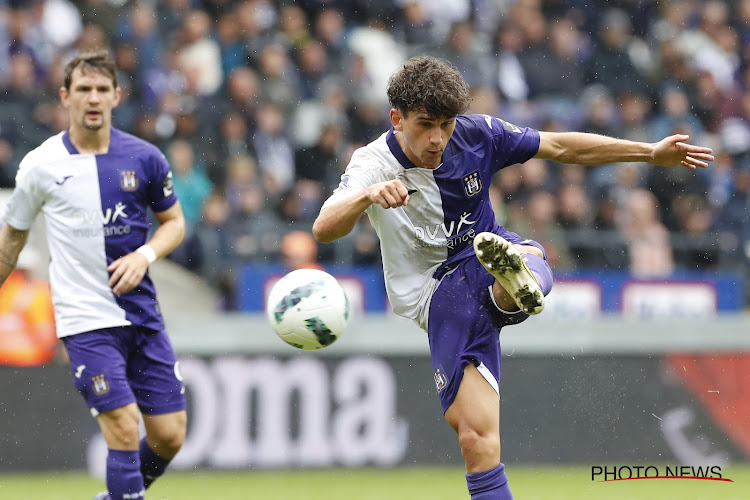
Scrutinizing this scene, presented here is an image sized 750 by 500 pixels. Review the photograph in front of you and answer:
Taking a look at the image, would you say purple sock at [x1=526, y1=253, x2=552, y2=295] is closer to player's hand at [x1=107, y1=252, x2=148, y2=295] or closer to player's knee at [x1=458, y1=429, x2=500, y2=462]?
player's knee at [x1=458, y1=429, x2=500, y2=462]

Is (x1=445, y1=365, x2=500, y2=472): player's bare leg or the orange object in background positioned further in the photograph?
the orange object in background

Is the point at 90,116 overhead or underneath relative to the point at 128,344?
overhead

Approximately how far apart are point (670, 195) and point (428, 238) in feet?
26.6

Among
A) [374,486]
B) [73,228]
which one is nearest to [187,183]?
[374,486]

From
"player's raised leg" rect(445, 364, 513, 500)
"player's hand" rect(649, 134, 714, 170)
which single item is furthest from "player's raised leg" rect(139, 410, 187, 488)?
"player's hand" rect(649, 134, 714, 170)

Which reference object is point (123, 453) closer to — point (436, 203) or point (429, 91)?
point (436, 203)

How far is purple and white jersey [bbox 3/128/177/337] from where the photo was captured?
21.4ft

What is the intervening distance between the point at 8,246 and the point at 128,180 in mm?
783

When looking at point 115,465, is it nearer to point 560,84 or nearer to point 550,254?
point 550,254

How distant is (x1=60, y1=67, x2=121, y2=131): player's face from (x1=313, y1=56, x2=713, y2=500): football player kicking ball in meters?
1.64

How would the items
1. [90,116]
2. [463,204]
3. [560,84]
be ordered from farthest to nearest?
[560,84]
[90,116]
[463,204]

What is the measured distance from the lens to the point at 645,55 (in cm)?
1512

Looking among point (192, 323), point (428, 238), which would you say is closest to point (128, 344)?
point (428, 238)

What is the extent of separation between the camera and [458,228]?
593cm
